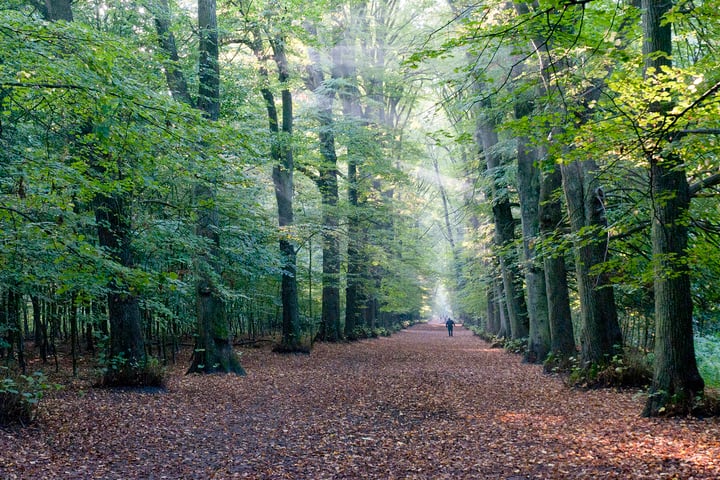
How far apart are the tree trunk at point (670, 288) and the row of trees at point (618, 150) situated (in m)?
0.02

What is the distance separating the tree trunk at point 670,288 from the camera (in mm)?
6961

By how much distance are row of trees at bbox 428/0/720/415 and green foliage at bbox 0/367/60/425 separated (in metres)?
6.30

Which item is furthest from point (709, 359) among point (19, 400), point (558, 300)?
point (19, 400)

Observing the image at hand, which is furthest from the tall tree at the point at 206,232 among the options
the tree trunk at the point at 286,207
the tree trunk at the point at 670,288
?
the tree trunk at the point at 670,288

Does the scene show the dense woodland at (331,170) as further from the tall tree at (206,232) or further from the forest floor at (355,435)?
the forest floor at (355,435)

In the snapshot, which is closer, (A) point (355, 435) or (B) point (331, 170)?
(A) point (355, 435)

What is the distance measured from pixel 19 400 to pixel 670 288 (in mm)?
8718

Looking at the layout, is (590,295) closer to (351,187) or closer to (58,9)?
(58,9)

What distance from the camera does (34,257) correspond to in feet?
24.2

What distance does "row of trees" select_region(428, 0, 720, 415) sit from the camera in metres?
5.74

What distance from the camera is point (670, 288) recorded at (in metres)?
7.11

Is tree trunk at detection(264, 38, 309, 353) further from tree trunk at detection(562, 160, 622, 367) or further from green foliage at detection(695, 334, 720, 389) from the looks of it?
green foliage at detection(695, 334, 720, 389)

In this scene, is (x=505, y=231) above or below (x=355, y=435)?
above

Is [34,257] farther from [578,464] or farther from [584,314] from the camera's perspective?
[584,314]
